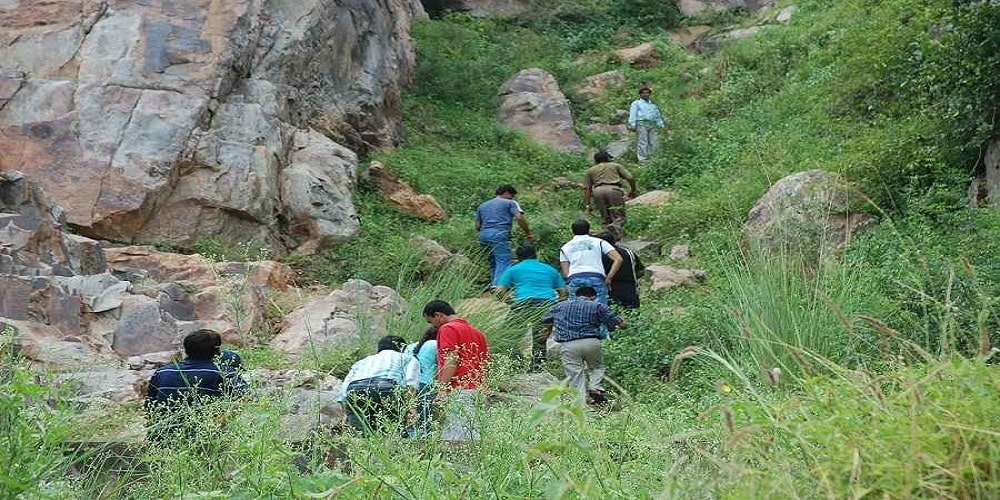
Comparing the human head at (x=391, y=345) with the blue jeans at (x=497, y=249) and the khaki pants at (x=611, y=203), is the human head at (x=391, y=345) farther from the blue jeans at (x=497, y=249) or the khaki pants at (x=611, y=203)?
the khaki pants at (x=611, y=203)

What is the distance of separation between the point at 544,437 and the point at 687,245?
10105 millimetres

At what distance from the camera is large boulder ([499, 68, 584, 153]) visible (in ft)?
65.7

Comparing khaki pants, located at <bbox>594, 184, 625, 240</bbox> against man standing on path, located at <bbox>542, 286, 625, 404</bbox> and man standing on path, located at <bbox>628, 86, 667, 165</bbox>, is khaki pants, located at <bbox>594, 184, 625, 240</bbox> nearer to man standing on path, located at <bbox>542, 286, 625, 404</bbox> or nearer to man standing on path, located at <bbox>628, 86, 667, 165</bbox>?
man standing on path, located at <bbox>628, 86, 667, 165</bbox>

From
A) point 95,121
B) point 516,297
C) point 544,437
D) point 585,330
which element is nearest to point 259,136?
point 95,121

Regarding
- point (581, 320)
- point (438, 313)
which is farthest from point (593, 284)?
point (438, 313)

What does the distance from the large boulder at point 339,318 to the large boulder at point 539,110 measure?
27.8 feet

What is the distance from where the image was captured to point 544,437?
4.03 m

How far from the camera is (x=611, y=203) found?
15375 millimetres

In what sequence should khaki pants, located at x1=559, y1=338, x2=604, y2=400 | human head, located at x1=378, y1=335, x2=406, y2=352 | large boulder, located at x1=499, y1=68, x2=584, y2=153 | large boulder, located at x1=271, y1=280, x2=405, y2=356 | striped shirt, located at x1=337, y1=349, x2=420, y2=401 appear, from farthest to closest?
large boulder, located at x1=499, y1=68, x2=584, y2=153 < large boulder, located at x1=271, y1=280, x2=405, y2=356 < khaki pants, located at x1=559, y1=338, x2=604, y2=400 < human head, located at x1=378, y1=335, x2=406, y2=352 < striped shirt, located at x1=337, y1=349, x2=420, y2=401

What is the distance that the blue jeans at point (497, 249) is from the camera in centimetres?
1349

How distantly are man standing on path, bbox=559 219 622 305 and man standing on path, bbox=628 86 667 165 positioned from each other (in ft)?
26.1

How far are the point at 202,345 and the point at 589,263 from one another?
4.99 meters

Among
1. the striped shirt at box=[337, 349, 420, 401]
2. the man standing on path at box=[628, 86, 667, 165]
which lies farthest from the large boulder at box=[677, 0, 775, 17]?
the striped shirt at box=[337, 349, 420, 401]

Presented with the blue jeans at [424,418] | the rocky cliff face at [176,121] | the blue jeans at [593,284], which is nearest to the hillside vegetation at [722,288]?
the blue jeans at [424,418]
